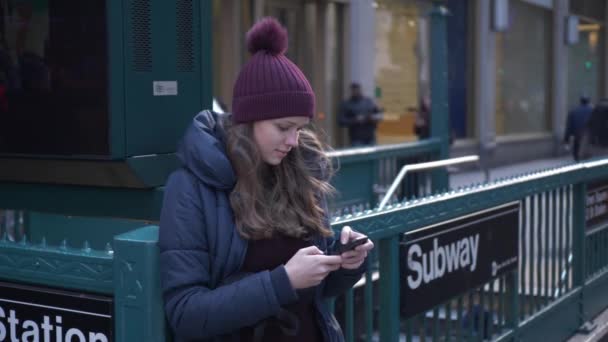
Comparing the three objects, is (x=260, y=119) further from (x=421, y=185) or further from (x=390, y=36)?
(x=390, y=36)

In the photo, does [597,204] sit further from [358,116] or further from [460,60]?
[460,60]

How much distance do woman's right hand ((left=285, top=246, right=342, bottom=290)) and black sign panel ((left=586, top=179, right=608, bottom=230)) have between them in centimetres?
429

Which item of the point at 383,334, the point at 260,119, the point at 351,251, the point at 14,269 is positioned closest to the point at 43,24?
the point at 14,269

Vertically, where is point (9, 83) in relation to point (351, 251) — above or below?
above

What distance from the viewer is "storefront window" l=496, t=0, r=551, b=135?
74.7 feet

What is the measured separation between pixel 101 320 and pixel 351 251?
752 mm

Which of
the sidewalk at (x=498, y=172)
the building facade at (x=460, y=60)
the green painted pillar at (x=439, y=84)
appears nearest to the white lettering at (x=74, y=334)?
the green painted pillar at (x=439, y=84)

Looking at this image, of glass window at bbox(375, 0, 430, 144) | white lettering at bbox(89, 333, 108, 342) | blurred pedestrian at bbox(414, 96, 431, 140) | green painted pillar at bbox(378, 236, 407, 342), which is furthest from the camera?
glass window at bbox(375, 0, 430, 144)

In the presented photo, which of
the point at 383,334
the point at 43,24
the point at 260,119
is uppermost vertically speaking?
the point at 43,24

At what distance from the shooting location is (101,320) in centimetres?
256

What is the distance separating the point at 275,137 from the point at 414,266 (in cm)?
154

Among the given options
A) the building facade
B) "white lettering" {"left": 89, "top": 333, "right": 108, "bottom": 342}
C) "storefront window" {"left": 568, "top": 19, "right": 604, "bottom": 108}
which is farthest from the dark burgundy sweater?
"storefront window" {"left": 568, "top": 19, "right": 604, "bottom": 108}

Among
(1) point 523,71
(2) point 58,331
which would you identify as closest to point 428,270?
(2) point 58,331

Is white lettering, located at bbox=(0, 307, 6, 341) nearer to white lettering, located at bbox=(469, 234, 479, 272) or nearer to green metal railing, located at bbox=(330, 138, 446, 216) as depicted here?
white lettering, located at bbox=(469, 234, 479, 272)
